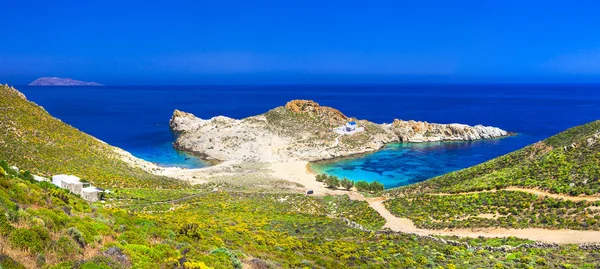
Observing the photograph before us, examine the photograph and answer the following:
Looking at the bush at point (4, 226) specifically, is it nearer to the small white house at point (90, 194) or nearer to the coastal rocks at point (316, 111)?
the small white house at point (90, 194)

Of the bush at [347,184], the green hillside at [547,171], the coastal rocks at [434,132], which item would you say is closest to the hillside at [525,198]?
the green hillside at [547,171]

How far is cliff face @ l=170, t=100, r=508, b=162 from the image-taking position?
7956cm

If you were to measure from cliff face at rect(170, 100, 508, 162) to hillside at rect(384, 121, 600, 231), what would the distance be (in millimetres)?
39666

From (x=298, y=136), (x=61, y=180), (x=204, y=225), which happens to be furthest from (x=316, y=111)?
(x=204, y=225)

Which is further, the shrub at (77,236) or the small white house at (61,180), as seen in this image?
the small white house at (61,180)

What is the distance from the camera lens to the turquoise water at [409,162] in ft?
212

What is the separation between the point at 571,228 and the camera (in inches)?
978

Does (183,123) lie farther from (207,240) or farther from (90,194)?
(207,240)

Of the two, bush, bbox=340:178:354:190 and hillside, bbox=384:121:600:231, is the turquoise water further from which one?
hillside, bbox=384:121:600:231

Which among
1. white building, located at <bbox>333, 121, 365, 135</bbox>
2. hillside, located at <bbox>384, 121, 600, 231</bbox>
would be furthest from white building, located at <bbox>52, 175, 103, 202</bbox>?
white building, located at <bbox>333, 121, 365, 135</bbox>

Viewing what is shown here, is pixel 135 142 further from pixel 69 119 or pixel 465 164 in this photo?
pixel 465 164

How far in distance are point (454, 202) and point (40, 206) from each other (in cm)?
2937

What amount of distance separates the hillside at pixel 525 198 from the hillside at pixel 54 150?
94.4ft

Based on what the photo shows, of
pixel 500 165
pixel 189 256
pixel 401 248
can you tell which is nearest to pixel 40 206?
pixel 189 256
